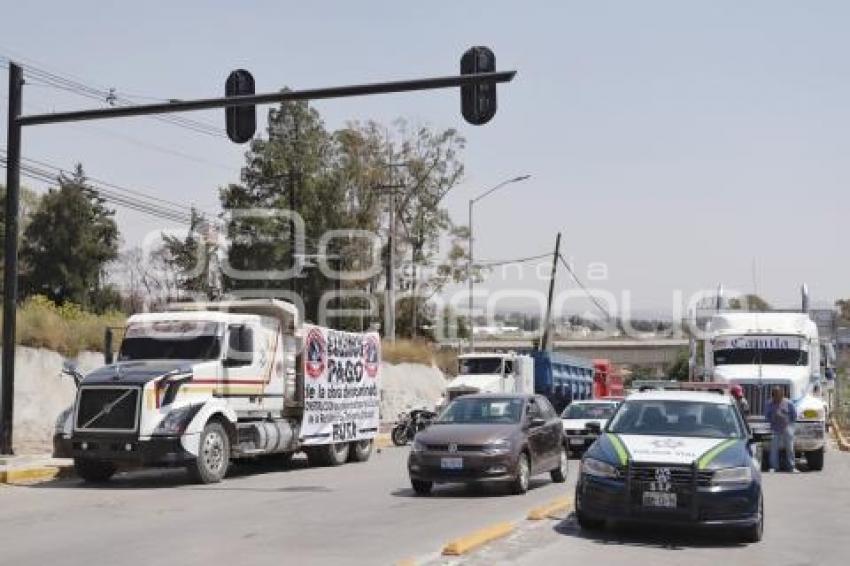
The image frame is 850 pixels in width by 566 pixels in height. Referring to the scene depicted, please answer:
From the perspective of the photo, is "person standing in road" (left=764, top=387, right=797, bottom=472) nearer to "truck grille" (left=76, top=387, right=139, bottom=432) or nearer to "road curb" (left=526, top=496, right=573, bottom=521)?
"road curb" (left=526, top=496, right=573, bottom=521)

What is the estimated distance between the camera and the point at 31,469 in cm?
1889

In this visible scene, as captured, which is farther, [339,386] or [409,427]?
[409,427]

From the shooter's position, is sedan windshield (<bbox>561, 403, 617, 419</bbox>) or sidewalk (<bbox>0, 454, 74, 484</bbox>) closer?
sidewalk (<bbox>0, 454, 74, 484</bbox>)

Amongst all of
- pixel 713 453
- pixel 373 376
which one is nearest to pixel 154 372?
pixel 373 376

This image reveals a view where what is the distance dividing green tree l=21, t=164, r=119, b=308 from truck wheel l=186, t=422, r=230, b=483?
4365cm

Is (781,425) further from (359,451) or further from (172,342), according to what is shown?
(172,342)

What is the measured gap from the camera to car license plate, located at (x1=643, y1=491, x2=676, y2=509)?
36.8ft

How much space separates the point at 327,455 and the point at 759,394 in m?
9.60

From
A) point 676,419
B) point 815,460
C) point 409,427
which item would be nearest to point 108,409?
point 676,419

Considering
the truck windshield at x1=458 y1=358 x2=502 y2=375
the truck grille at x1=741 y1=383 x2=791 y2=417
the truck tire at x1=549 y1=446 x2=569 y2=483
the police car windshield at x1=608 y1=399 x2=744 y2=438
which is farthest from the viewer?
the truck windshield at x1=458 y1=358 x2=502 y2=375

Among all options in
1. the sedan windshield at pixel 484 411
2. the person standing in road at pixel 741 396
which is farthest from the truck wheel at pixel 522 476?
the person standing in road at pixel 741 396

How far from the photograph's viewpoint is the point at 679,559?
1059 cm

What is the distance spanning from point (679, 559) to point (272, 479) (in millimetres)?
10419

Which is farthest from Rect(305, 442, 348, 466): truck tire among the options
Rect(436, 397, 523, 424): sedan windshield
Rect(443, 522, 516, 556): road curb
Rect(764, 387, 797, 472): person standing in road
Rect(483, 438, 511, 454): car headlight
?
Rect(443, 522, 516, 556): road curb
